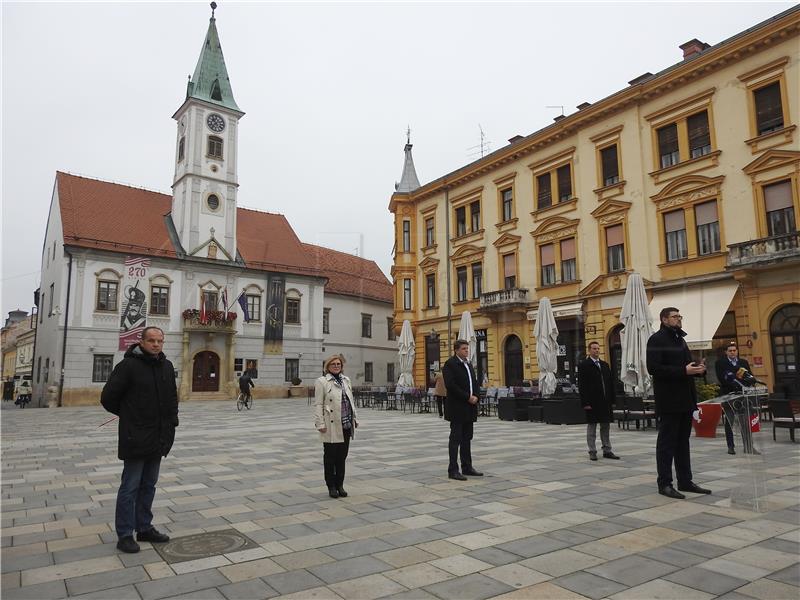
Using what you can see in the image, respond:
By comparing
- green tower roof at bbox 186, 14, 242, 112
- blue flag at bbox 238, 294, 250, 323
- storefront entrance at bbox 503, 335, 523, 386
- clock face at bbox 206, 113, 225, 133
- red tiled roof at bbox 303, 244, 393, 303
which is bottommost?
storefront entrance at bbox 503, 335, 523, 386

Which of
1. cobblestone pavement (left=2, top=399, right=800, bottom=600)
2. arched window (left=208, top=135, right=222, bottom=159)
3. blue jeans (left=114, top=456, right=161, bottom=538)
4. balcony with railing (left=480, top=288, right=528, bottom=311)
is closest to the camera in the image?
cobblestone pavement (left=2, top=399, right=800, bottom=600)

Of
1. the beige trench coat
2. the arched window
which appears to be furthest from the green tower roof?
the beige trench coat

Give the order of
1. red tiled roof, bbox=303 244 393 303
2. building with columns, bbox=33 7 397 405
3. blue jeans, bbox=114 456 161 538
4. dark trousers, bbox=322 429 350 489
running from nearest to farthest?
1. blue jeans, bbox=114 456 161 538
2. dark trousers, bbox=322 429 350 489
3. building with columns, bbox=33 7 397 405
4. red tiled roof, bbox=303 244 393 303

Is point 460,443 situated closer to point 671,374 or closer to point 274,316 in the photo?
point 671,374

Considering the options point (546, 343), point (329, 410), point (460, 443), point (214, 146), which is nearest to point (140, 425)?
point (329, 410)

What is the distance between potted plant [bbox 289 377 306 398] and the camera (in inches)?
1569

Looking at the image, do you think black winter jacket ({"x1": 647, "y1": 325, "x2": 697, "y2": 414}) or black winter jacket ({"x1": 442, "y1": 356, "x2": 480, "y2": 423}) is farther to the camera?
black winter jacket ({"x1": 442, "y1": 356, "x2": 480, "y2": 423})

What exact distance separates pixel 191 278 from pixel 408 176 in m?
15.8

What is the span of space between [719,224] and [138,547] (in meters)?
21.9

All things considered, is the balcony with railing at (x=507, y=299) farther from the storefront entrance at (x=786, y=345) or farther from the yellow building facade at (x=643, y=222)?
the storefront entrance at (x=786, y=345)

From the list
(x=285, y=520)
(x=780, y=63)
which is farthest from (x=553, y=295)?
(x=285, y=520)

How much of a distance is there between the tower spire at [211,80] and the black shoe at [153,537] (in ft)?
129

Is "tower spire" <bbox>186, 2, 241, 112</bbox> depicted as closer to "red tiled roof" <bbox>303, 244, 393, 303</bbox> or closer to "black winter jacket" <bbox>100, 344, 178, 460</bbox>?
"red tiled roof" <bbox>303, 244, 393, 303</bbox>

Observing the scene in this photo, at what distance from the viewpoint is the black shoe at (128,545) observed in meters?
4.61
